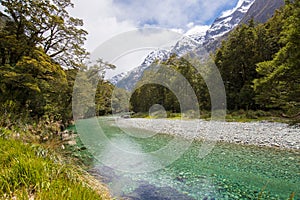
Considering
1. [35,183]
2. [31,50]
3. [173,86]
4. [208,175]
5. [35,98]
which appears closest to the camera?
[35,183]

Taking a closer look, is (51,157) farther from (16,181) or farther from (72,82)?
(72,82)

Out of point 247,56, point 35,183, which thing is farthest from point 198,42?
point 35,183

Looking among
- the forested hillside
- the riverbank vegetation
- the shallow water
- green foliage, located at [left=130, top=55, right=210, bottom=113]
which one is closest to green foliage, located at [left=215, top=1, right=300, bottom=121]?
the forested hillside

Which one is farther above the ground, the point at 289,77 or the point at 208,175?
the point at 289,77

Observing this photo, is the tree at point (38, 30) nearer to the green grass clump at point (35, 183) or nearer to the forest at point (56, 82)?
the forest at point (56, 82)

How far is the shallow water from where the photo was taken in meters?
4.69

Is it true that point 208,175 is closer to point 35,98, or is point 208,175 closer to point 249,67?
point 35,98

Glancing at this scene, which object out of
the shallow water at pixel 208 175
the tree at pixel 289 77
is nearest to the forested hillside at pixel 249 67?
the tree at pixel 289 77

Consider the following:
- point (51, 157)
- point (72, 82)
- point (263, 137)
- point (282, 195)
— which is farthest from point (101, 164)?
point (72, 82)

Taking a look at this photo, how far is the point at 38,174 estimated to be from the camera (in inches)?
94.7

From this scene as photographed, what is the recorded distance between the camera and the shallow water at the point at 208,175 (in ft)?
15.4

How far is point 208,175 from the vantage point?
5832 millimetres

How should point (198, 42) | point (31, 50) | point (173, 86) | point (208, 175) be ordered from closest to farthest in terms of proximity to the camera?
1. point (208, 175)
2. point (31, 50)
3. point (173, 86)
4. point (198, 42)

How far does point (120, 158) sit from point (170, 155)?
88.9 inches
